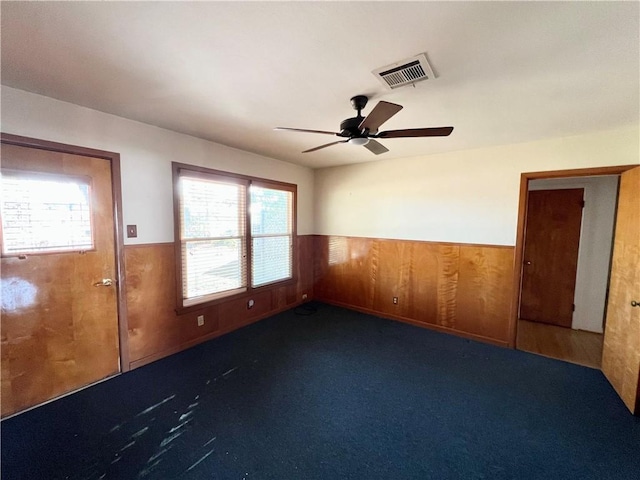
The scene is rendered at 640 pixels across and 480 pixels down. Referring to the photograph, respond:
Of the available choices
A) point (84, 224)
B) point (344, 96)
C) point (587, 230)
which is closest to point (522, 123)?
point (344, 96)

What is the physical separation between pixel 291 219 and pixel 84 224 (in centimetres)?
269

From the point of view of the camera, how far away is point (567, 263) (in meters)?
3.86

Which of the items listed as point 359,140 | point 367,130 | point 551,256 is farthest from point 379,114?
point 551,256

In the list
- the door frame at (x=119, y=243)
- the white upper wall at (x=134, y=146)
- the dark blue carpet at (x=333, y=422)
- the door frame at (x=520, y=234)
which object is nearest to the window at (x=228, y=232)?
the white upper wall at (x=134, y=146)

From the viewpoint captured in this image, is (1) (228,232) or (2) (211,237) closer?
(2) (211,237)

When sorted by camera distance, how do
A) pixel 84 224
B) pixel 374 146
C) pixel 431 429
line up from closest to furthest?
pixel 431 429, pixel 84 224, pixel 374 146

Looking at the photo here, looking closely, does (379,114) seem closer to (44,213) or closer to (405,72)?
(405,72)

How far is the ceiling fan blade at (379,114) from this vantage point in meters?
1.65

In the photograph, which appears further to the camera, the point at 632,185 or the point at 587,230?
the point at 587,230

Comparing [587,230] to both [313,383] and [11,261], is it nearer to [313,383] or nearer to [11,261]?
[313,383]

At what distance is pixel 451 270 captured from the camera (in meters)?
3.58

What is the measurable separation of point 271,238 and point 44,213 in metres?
2.51

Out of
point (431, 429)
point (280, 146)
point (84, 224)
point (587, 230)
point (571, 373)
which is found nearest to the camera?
point (431, 429)

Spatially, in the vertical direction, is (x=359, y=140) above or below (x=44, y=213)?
above
